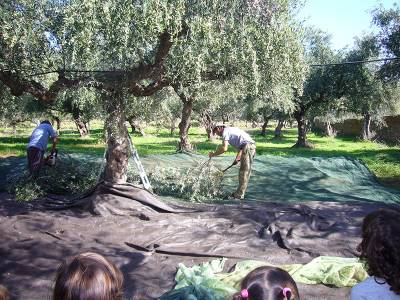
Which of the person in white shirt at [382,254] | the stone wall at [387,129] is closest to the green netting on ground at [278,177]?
the person in white shirt at [382,254]

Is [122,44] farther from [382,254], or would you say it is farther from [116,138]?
[382,254]

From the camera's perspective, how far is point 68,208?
25.5ft

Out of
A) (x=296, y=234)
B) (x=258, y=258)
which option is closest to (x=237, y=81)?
(x=296, y=234)

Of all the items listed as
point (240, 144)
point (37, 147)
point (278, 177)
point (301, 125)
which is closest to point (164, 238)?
point (240, 144)

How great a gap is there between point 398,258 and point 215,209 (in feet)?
18.0

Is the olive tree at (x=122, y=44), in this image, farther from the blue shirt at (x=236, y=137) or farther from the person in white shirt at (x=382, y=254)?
the person in white shirt at (x=382, y=254)

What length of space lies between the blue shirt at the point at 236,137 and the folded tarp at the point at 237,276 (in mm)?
4194

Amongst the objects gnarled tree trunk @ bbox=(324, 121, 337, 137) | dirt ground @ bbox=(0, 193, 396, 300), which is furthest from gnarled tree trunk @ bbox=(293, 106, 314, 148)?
dirt ground @ bbox=(0, 193, 396, 300)

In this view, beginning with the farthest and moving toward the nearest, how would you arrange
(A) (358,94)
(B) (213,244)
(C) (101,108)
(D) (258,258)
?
1. (A) (358,94)
2. (C) (101,108)
3. (B) (213,244)
4. (D) (258,258)

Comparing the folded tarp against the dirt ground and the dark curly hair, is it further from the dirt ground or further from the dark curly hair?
the dark curly hair

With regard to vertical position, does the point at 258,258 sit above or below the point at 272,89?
below

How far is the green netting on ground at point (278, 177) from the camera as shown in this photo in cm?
933

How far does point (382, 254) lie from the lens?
89.7 inches

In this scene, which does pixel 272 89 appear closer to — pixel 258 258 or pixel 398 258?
pixel 258 258
